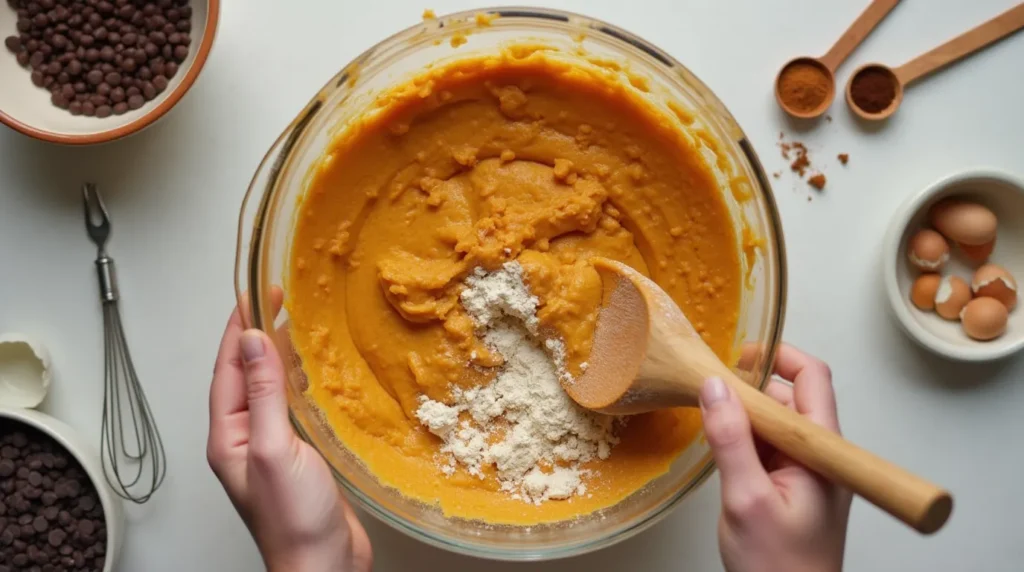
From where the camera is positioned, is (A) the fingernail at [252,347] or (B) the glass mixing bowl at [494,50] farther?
(B) the glass mixing bowl at [494,50]

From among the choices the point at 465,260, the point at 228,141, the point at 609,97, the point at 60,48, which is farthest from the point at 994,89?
the point at 60,48

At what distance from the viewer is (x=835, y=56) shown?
2.05m

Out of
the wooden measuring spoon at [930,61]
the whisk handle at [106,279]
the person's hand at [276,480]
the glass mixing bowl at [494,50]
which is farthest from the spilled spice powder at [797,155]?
the whisk handle at [106,279]

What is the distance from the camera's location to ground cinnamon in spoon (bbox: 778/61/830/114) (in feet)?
Result: 6.68

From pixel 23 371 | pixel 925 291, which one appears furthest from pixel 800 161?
pixel 23 371

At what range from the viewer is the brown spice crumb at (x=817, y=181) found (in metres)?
2.06

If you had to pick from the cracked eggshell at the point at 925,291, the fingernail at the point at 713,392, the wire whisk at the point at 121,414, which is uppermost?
the cracked eggshell at the point at 925,291

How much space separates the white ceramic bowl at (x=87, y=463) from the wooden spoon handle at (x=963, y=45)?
89.6 inches

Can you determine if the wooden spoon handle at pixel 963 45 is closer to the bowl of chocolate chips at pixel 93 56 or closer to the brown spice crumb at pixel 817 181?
the brown spice crumb at pixel 817 181

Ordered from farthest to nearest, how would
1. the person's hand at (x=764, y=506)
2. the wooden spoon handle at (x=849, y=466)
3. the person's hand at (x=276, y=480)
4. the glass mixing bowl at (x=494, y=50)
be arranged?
1. the glass mixing bowl at (x=494, y=50)
2. the person's hand at (x=276, y=480)
3. the person's hand at (x=764, y=506)
4. the wooden spoon handle at (x=849, y=466)

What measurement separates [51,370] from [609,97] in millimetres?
1597

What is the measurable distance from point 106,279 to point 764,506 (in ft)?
5.44

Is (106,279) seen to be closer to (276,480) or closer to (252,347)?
(252,347)

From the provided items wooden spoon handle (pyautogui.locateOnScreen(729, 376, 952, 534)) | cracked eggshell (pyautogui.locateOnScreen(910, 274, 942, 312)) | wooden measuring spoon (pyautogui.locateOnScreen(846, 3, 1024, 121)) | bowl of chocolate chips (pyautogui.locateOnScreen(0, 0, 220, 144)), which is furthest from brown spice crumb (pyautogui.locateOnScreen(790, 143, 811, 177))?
bowl of chocolate chips (pyautogui.locateOnScreen(0, 0, 220, 144))
